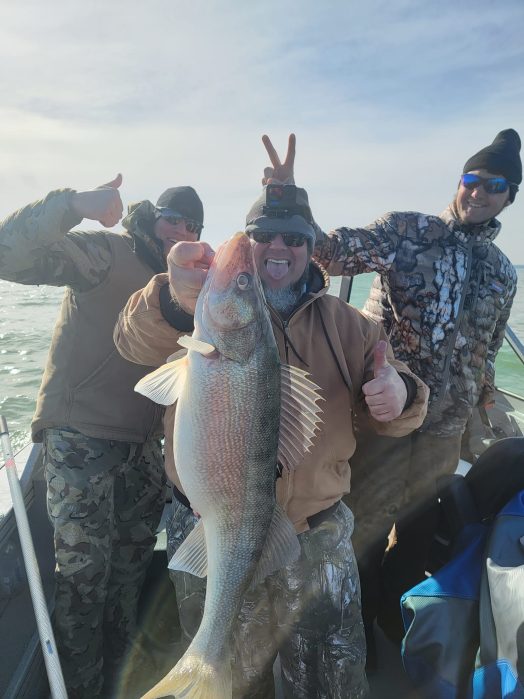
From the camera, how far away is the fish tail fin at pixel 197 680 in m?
1.91

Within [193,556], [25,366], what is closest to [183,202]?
[193,556]

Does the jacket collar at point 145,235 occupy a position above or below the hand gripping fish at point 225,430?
above

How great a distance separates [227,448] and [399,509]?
215 cm

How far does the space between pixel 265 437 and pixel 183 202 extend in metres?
2.13

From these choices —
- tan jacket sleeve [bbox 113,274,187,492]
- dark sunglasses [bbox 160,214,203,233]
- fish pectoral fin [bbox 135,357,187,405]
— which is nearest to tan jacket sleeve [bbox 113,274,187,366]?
tan jacket sleeve [bbox 113,274,187,492]

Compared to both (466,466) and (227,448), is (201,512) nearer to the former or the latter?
(227,448)

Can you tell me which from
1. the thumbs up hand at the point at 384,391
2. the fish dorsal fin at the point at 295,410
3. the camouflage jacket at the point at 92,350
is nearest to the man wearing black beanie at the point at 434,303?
the thumbs up hand at the point at 384,391

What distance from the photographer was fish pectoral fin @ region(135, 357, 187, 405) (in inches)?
77.8

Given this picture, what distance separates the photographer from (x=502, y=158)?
3.74m

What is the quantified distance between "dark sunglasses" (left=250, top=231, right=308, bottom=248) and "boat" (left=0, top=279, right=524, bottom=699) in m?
1.66

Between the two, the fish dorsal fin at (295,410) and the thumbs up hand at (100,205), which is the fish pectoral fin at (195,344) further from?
the thumbs up hand at (100,205)

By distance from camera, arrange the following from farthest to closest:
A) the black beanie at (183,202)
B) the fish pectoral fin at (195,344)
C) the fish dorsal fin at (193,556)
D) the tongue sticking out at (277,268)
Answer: the black beanie at (183,202) → the tongue sticking out at (277,268) → the fish dorsal fin at (193,556) → the fish pectoral fin at (195,344)

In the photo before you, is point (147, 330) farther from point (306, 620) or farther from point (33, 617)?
point (33, 617)

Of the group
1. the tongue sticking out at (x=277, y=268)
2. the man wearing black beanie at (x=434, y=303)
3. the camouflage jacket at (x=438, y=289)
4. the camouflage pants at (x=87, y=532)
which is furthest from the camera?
the camouflage jacket at (x=438, y=289)
